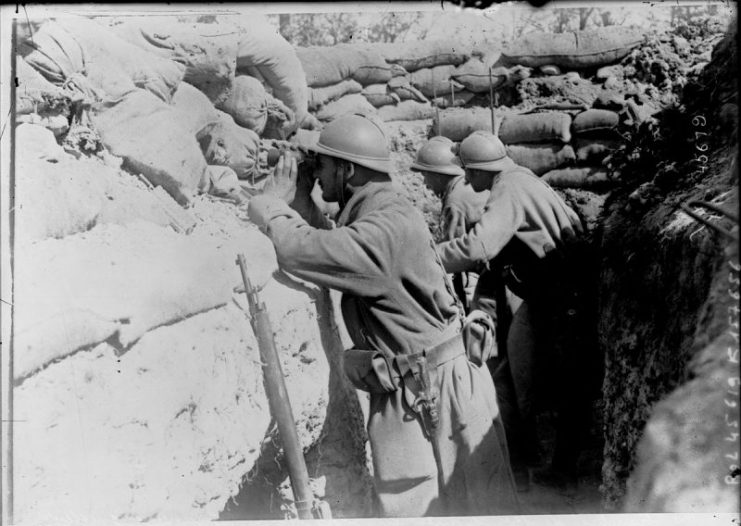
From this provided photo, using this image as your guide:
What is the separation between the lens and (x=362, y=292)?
4.41 m

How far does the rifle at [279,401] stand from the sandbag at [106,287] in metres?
0.13

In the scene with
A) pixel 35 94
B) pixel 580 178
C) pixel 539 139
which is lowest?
pixel 580 178

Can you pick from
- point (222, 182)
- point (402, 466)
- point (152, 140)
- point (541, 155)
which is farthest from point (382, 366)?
point (541, 155)

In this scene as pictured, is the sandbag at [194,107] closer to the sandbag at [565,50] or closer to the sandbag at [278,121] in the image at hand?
the sandbag at [278,121]

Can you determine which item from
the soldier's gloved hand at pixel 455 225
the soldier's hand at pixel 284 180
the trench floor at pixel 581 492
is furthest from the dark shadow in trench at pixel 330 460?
the soldier's gloved hand at pixel 455 225

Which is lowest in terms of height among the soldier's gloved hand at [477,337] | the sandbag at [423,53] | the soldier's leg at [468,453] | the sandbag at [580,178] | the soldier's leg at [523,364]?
the soldier's leg at [523,364]

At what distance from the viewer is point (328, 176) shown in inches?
181

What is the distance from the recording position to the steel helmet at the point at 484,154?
5.88 m

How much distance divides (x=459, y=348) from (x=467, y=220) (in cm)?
146

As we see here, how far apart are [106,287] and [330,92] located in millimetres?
2725

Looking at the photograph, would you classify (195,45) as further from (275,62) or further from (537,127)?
(537,127)

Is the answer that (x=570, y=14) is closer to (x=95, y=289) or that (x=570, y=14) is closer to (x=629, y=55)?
(x=629, y=55)

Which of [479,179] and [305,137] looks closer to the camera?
[305,137]

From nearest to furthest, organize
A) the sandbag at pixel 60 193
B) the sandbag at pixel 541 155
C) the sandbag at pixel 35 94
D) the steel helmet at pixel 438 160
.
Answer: the sandbag at pixel 60 193
the sandbag at pixel 35 94
the steel helmet at pixel 438 160
the sandbag at pixel 541 155
